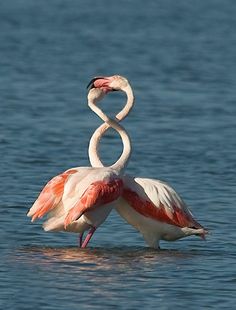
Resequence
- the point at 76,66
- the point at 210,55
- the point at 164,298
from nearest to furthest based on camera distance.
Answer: the point at 164,298, the point at 76,66, the point at 210,55

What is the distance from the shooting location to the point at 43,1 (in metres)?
39.1

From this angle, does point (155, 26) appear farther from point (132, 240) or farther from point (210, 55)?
point (132, 240)

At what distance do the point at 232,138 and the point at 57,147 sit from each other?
2071 millimetres

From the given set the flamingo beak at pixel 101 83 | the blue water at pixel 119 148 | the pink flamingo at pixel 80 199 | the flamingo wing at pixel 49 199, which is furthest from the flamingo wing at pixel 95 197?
the flamingo beak at pixel 101 83

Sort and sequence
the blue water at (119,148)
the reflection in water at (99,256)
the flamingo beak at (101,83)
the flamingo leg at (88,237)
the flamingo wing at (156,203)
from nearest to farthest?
1. the blue water at (119,148)
2. the reflection in water at (99,256)
3. the flamingo leg at (88,237)
4. the flamingo wing at (156,203)
5. the flamingo beak at (101,83)

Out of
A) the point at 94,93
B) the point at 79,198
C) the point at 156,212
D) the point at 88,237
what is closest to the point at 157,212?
the point at 156,212

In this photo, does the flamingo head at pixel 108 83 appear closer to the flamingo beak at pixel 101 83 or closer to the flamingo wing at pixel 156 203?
the flamingo beak at pixel 101 83

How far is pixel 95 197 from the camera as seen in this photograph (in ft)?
31.4

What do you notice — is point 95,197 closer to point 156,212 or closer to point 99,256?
point 99,256

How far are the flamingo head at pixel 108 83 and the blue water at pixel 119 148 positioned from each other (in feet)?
3.68

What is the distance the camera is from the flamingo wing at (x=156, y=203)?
9.95 metres

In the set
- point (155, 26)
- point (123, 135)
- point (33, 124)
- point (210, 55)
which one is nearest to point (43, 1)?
point (155, 26)

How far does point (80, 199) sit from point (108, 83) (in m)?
1.16

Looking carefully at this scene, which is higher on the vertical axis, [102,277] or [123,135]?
[123,135]
